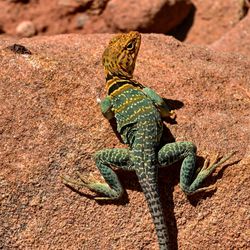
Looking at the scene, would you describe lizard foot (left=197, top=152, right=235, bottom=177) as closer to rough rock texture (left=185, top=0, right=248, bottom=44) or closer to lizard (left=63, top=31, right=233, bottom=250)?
lizard (left=63, top=31, right=233, bottom=250)

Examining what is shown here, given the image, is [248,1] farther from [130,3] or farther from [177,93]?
[177,93]

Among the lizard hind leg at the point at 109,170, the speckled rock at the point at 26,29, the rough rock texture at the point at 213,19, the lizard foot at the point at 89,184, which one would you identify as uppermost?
the lizard hind leg at the point at 109,170

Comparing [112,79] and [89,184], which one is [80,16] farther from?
[89,184]

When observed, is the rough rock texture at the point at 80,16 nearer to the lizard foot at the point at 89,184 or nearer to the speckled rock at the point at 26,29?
the speckled rock at the point at 26,29

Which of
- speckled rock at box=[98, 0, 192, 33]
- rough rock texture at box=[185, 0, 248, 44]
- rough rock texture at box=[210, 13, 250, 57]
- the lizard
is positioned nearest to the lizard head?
the lizard

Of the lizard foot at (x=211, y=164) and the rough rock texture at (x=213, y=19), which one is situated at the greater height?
the lizard foot at (x=211, y=164)

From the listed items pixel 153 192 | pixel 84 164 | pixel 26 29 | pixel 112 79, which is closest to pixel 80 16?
pixel 26 29

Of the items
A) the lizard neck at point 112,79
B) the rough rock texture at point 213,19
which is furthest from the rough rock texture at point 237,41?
the lizard neck at point 112,79

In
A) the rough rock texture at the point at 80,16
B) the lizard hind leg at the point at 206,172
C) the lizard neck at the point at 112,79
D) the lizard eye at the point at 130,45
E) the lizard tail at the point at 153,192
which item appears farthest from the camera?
the rough rock texture at the point at 80,16
